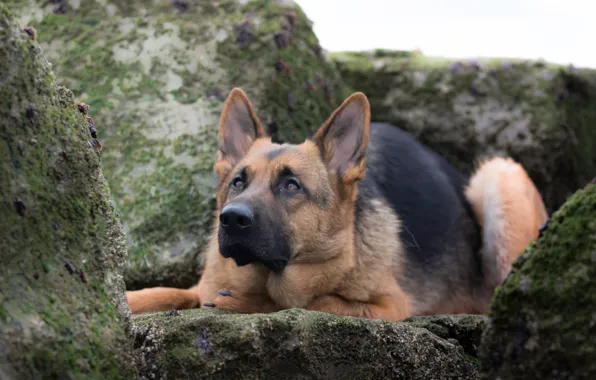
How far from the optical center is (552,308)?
267 cm

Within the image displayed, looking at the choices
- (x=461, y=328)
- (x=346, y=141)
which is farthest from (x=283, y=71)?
(x=461, y=328)

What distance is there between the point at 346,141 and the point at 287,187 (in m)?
0.72

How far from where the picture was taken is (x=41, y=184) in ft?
9.43

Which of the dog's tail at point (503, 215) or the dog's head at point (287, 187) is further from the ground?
the dog's head at point (287, 187)

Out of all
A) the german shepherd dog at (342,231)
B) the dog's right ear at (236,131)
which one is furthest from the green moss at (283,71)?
the dog's right ear at (236,131)

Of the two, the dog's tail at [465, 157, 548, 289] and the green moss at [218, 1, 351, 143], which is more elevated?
the green moss at [218, 1, 351, 143]

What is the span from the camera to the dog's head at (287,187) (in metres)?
4.66

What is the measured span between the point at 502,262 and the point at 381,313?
203cm

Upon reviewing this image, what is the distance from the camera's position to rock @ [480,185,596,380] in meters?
2.59

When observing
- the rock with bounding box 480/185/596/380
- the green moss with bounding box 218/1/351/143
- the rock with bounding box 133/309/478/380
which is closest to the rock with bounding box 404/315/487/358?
the rock with bounding box 133/309/478/380

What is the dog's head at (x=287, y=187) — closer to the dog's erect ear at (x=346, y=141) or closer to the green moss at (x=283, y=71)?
the dog's erect ear at (x=346, y=141)

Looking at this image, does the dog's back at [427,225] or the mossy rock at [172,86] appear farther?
the mossy rock at [172,86]

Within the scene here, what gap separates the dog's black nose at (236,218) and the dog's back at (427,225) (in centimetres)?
176

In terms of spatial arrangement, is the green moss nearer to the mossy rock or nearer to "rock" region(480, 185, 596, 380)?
the mossy rock
